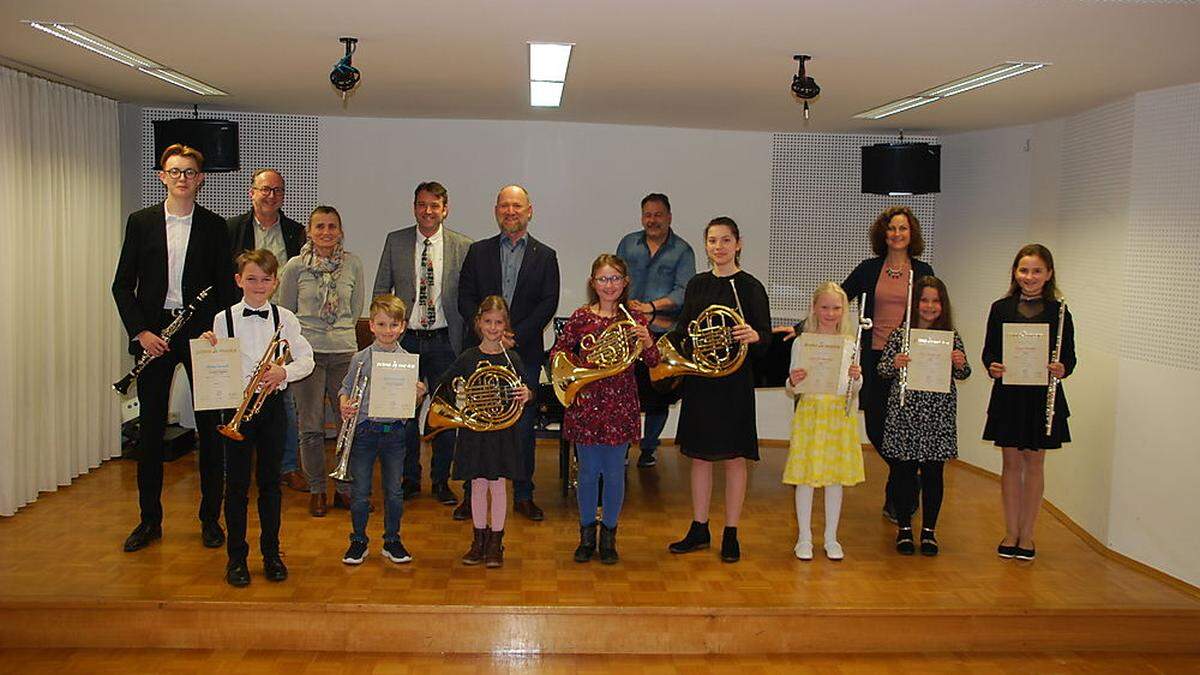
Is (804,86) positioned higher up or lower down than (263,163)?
higher up

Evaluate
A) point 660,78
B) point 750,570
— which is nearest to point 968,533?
point 750,570

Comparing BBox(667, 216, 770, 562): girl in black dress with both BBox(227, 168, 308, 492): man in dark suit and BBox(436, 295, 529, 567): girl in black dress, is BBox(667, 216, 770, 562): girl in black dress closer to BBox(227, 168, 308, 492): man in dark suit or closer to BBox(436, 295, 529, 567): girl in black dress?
BBox(436, 295, 529, 567): girl in black dress

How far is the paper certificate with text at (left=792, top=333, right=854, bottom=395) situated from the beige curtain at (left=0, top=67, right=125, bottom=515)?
4.42 m

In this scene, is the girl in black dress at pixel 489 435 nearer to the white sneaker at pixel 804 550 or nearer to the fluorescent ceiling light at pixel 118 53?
the white sneaker at pixel 804 550

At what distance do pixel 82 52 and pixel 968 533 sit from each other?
5.49 meters

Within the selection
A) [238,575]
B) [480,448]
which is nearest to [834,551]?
[480,448]

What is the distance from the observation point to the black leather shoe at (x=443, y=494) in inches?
265

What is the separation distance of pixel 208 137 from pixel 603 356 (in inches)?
155

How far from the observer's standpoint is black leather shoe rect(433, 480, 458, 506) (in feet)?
22.1

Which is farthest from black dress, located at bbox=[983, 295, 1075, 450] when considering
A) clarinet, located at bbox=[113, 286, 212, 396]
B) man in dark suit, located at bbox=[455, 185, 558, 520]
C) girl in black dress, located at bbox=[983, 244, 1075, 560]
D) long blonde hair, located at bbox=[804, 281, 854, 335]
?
clarinet, located at bbox=[113, 286, 212, 396]

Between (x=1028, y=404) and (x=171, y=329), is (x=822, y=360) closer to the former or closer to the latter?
(x=1028, y=404)

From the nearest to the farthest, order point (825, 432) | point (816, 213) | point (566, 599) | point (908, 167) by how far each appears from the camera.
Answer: point (566, 599) → point (825, 432) → point (908, 167) → point (816, 213)

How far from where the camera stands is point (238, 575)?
5.15 metres

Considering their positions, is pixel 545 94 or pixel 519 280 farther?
pixel 545 94
